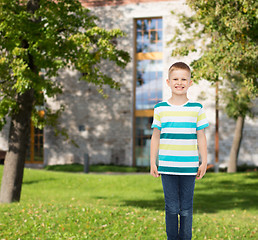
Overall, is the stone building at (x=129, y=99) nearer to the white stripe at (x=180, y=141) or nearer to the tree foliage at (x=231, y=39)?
the tree foliage at (x=231, y=39)

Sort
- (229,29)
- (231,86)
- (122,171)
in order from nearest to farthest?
1. (229,29)
2. (231,86)
3. (122,171)

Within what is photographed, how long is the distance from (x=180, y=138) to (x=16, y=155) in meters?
7.80

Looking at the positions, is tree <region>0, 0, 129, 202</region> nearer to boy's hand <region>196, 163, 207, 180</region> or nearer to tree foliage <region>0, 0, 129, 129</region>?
tree foliage <region>0, 0, 129, 129</region>

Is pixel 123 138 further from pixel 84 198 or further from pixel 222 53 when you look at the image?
pixel 222 53

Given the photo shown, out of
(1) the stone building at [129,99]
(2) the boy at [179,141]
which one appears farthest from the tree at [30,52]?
(1) the stone building at [129,99]

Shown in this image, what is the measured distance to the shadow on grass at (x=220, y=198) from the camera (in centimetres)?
1416

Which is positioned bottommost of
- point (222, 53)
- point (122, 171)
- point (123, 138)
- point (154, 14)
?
point (122, 171)

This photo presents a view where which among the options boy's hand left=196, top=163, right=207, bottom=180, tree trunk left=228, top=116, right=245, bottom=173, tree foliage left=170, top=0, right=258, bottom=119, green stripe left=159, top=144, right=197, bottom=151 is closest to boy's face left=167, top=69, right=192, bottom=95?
green stripe left=159, top=144, right=197, bottom=151

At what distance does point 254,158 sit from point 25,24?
19.6 meters

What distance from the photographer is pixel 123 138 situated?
89.8 feet

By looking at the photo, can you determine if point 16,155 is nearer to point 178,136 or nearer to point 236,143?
point 178,136

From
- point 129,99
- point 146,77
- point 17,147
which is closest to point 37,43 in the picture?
point 17,147

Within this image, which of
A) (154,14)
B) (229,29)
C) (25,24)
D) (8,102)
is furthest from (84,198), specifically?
(154,14)

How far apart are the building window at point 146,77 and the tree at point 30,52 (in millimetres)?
15121
